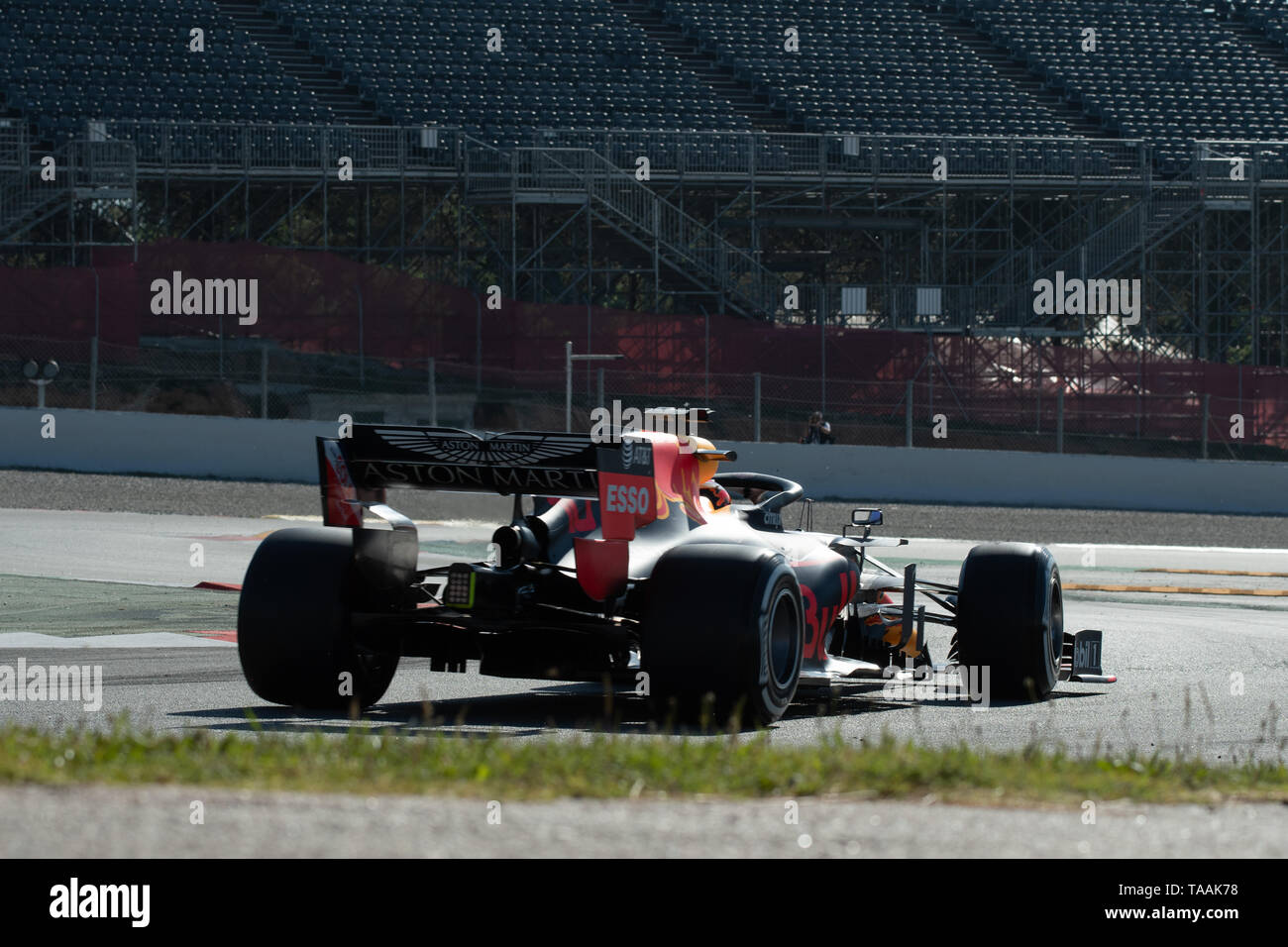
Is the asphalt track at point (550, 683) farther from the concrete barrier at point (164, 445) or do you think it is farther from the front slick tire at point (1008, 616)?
the concrete barrier at point (164, 445)

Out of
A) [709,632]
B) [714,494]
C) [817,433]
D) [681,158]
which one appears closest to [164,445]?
[817,433]

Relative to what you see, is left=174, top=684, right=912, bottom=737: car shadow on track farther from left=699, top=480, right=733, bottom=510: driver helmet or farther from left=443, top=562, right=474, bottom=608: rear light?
left=699, top=480, right=733, bottom=510: driver helmet

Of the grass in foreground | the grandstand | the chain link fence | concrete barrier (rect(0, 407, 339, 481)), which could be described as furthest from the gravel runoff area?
the grass in foreground

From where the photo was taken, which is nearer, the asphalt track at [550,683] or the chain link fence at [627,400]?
the asphalt track at [550,683]

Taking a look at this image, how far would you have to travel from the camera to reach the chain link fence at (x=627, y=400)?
2742cm

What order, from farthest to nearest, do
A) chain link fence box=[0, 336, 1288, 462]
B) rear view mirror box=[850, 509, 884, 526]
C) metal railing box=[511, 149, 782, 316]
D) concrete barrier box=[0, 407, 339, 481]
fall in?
metal railing box=[511, 149, 782, 316]
chain link fence box=[0, 336, 1288, 462]
concrete barrier box=[0, 407, 339, 481]
rear view mirror box=[850, 509, 884, 526]

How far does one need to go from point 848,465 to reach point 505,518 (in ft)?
23.7

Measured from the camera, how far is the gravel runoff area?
23.7 meters

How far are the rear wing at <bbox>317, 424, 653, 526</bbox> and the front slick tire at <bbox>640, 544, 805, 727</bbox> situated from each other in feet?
1.61

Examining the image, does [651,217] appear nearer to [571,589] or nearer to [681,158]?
[681,158]

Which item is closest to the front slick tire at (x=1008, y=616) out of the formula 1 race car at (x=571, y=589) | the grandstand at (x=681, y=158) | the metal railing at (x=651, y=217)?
the formula 1 race car at (x=571, y=589)

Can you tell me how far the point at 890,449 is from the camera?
1089 inches

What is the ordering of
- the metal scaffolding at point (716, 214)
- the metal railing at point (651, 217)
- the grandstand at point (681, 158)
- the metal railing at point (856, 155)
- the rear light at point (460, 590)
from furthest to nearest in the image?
the metal railing at point (856, 155), the grandstand at point (681, 158), the metal scaffolding at point (716, 214), the metal railing at point (651, 217), the rear light at point (460, 590)

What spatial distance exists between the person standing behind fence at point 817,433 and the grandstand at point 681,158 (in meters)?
4.60
